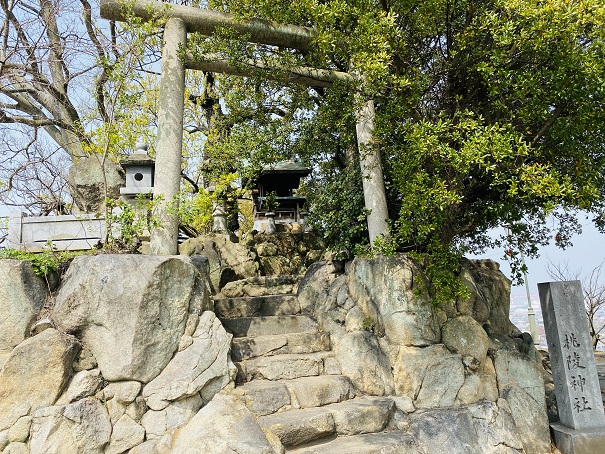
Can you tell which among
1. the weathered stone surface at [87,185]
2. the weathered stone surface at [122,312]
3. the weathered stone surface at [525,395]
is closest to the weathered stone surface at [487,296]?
the weathered stone surface at [525,395]

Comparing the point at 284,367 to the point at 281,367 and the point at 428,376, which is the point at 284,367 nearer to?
the point at 281,367

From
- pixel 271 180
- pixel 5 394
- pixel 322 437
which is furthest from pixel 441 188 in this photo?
pixel 271 180

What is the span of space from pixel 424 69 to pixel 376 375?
439cm

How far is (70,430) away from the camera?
3631mm

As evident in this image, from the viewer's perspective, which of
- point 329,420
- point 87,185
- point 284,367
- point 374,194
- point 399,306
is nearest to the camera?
point 329,420

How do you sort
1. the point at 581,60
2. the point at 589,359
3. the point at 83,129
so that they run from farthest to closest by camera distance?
the point at 83,129 → the point at 589,359 → the point at 581,60

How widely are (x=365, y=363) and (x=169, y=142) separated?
4202 millimetres

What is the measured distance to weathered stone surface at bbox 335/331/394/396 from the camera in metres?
4.82

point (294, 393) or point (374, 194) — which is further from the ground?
point (374, 194)

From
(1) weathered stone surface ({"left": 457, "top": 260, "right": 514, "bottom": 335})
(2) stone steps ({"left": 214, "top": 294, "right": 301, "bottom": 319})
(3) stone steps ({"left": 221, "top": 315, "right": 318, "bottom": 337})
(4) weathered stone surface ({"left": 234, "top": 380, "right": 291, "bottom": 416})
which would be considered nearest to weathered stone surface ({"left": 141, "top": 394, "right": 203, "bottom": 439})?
(4) weathered stone surface ({"left": 234, "top": 380, "right": 291, "bottom": 416})

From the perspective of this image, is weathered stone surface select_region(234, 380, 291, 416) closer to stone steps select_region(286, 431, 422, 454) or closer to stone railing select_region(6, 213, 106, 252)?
stone steps select_region(286, 431, 422, 454)

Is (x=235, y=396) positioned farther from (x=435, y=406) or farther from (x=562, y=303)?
(x=562, y=303)

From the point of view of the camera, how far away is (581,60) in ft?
13.1

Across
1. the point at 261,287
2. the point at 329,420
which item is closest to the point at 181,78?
the point at 261,287
